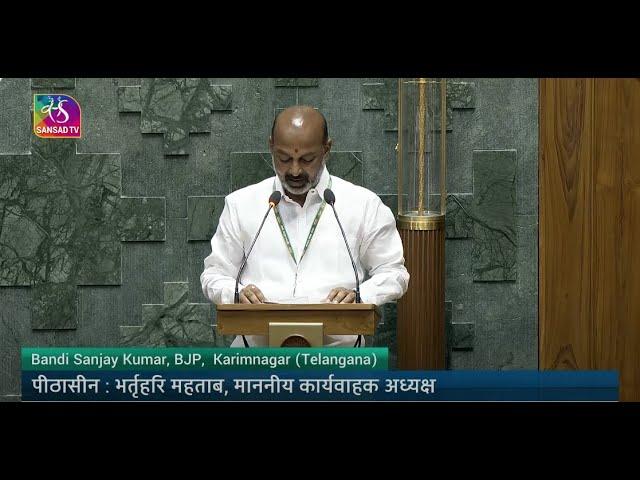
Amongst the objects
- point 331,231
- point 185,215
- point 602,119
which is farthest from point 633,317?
point 185,215

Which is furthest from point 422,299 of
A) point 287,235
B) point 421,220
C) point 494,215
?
point 287,235

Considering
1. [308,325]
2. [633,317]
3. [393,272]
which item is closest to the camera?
[308,325]

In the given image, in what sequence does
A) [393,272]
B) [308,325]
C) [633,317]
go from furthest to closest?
[633,317], [393,272], [308,325]

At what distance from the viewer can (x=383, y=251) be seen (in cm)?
848

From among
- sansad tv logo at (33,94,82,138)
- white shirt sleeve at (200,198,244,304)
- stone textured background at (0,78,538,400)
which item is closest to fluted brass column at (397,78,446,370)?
stone textured background at (0,78,538,400)

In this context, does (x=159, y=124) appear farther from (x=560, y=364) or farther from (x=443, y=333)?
(x=560, y=364)

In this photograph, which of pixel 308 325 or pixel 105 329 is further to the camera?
pixel 105 329

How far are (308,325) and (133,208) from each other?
1556mm

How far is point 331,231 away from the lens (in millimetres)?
8477

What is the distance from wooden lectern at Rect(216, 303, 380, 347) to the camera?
25.5ft

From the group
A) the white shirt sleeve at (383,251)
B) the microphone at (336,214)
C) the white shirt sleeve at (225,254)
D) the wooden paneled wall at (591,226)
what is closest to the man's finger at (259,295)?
the white shirt sleeve at (225,254)

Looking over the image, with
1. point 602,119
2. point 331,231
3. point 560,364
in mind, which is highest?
point 602,119

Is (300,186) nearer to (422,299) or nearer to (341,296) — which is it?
(341,296)

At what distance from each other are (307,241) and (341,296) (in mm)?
572
